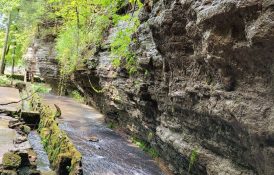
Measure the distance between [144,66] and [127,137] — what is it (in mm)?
4840

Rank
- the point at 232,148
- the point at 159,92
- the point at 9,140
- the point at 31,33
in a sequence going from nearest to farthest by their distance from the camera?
the point at 232,148
the point at 9,140
the point at 159,92
the point at 31,33

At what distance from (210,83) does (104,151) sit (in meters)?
6.37

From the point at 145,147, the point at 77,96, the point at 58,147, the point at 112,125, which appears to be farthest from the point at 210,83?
the point at 77,96

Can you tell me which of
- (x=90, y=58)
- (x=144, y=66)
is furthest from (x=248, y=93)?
(x=90, y=58)

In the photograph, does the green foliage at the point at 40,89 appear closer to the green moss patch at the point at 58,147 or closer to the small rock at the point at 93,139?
the green moss patch at the point at 58,147

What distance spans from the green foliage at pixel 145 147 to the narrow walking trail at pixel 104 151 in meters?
0.22

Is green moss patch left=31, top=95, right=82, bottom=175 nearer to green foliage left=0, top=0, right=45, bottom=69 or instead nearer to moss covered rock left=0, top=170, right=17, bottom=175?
moss covered rock left=0, top=170, right=17, bottom=175

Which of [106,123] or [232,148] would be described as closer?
[232,148]

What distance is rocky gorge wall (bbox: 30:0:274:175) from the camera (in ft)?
17.0

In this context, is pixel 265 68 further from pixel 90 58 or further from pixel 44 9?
pixel 44 9

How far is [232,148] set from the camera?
6883mm

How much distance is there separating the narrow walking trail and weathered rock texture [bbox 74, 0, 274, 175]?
0.91m

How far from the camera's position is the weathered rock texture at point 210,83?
519 cm

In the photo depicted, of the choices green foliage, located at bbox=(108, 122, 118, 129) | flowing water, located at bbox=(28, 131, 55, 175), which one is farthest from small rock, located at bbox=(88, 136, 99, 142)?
green foliage, located at bbox=(108, 122, 118, 129)
